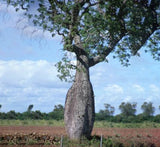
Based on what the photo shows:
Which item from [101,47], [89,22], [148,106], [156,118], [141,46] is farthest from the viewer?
[148,106]

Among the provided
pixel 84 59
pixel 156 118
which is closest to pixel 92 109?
pixel 84 59

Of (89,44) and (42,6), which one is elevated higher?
(42,6)

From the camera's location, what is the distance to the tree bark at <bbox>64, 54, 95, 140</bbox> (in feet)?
62.6

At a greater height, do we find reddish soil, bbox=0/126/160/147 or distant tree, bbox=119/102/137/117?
distant tree, bbox=119/102/137/117

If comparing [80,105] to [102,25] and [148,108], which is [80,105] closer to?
[102,25]

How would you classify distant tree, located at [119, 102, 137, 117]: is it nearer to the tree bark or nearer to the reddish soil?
the reddish soil

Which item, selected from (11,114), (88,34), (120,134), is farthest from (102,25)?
(11,114)

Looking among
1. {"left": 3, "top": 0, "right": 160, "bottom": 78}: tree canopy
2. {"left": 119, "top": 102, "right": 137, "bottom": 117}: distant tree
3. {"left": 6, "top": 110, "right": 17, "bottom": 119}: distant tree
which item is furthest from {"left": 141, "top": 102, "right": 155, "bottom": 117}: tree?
{"left": 3, "top": 0, "right": 160, "bottom": 78}: tree canopy

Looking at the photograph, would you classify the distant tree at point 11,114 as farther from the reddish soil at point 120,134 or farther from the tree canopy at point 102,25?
the tree canopy at point 102,25

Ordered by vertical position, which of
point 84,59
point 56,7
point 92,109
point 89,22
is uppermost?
point 56,7

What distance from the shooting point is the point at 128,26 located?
19.6 m

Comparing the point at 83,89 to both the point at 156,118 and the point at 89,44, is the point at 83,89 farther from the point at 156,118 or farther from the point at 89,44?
the point at 156,118

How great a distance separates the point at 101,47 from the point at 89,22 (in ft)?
6.81

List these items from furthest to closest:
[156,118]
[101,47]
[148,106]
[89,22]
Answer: [148,106] < [156,118] < [101,47] < [89,22]
